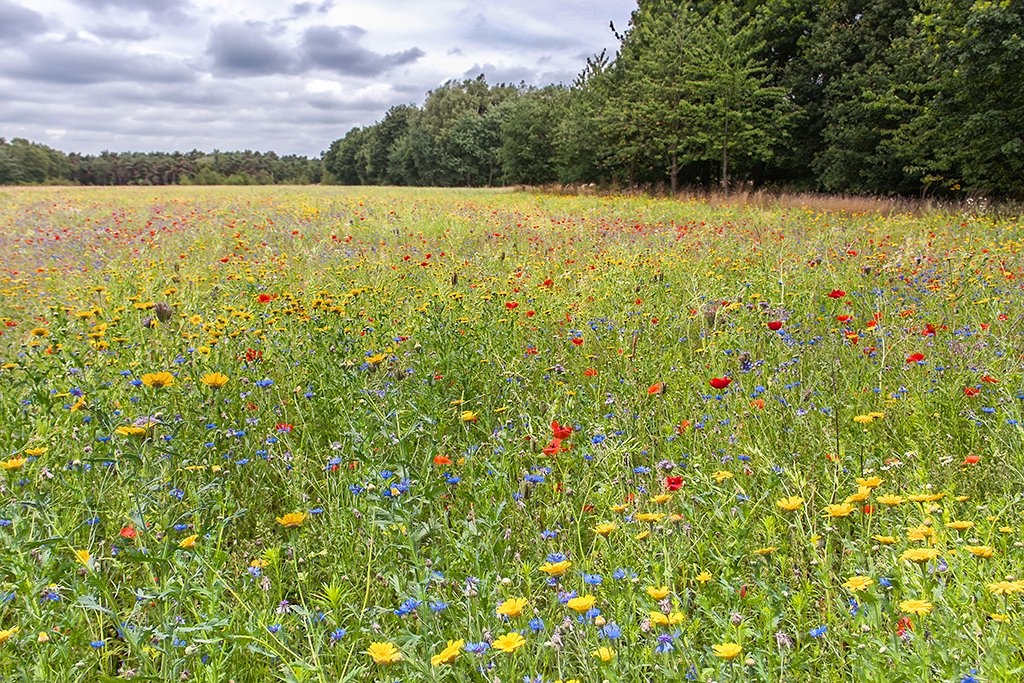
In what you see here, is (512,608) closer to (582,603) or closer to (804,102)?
(582,603)

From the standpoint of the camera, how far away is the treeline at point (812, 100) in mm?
15297

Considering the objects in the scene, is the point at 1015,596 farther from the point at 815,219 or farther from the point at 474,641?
the point at 815,219

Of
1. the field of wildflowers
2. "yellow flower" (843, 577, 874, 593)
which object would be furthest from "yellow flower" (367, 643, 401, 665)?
"yellow flower" (843, 577, 874, 593)

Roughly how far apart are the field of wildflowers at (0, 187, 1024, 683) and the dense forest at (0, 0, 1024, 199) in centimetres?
1378

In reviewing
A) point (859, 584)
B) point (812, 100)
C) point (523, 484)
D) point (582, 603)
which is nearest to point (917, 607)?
point (859, 584)

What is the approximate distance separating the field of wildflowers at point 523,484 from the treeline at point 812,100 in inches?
528

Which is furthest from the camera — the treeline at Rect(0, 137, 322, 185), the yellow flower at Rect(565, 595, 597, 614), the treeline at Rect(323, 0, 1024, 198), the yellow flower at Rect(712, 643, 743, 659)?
the treeline at Rect(0, 137, 322, 185)

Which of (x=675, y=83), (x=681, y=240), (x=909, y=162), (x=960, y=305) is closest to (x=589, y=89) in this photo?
(x=675, y=83)

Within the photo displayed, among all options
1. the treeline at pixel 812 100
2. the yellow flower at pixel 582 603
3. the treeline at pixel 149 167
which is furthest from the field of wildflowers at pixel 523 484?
the treeline at pixel 149 167

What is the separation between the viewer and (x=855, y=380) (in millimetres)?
3035

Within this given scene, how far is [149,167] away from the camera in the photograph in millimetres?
78750

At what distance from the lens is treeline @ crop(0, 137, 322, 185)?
6010 cm

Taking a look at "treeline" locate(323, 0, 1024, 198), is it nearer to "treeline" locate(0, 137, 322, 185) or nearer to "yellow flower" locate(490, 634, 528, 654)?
"yellow flower" locate(490, 634, 528, 654)

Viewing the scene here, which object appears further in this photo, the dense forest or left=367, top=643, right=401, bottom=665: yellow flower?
the dense forest
